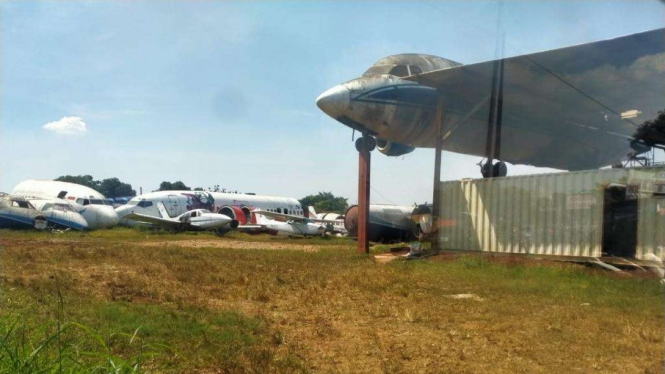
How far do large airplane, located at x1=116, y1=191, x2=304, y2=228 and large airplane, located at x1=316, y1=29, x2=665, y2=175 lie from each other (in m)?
15.8

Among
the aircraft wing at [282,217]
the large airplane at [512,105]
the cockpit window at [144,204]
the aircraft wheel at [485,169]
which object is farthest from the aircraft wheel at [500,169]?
the cockpit window at [144,204]

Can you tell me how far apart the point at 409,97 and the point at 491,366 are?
11944 mm

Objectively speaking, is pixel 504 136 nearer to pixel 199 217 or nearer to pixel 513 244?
pixel 513 244

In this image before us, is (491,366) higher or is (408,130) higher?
(408,130)

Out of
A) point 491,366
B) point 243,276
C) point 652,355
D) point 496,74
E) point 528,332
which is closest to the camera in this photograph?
point 491,366

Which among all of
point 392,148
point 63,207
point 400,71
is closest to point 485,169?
point 400,71

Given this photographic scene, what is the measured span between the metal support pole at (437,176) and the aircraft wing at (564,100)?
11.0 inches

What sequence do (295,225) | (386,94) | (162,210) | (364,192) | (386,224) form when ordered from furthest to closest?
(295,225), (162,210), (386,224), (364,192), (386,94)

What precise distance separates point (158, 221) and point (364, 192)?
15475mm

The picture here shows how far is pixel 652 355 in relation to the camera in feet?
14.6

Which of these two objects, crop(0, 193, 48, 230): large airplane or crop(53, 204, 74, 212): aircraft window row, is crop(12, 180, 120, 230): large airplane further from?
crop(0, 193, 48, 230): large airplane

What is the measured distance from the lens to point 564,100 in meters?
13.7

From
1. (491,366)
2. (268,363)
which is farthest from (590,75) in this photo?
(268,363)

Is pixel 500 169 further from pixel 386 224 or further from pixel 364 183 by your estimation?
pixel 386 224
